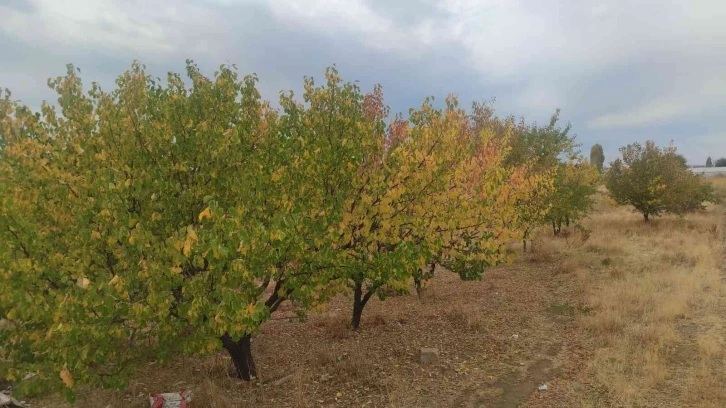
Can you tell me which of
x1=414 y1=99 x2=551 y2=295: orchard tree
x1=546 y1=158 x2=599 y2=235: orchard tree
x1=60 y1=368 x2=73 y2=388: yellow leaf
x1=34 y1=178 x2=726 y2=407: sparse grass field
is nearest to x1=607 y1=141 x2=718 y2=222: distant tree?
x1=546 y1=158 x2=599 y2=235: orchard tree

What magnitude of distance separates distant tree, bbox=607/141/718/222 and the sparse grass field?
421 inches

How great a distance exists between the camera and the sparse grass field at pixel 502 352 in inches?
273

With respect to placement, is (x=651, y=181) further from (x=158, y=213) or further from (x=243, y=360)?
(x=158, y=213)

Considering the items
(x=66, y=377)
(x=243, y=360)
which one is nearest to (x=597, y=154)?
(x=243, y=360)

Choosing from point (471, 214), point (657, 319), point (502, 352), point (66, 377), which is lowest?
point (502, 352)

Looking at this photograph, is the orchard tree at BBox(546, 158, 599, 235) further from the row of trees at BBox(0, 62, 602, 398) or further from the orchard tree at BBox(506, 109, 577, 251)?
the row of trees at BBox(0, 62, 602, 398)

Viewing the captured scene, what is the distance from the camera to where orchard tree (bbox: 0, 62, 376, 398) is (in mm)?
4312

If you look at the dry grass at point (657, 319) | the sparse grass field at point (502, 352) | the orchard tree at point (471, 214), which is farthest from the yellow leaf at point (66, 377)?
the dry grass at point (657, 319)

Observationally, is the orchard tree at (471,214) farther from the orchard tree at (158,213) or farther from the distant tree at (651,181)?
the distant tree at (651,181)

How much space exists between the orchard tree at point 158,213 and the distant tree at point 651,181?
77.9 feet

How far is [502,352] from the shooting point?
888cm

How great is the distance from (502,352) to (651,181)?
66.8ft

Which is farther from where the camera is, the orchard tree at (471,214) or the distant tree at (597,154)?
the distant tree at (597,154)

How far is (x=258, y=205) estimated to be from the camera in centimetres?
543
